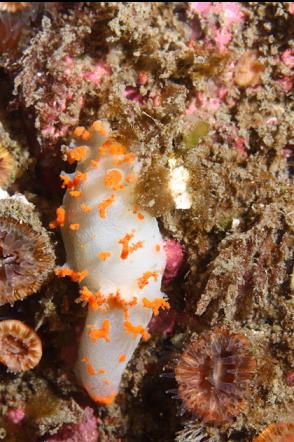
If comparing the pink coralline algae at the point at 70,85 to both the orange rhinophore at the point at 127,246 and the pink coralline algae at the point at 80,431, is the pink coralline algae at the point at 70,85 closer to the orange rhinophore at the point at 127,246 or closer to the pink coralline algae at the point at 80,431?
the orange rhinophore at the point at 127,246

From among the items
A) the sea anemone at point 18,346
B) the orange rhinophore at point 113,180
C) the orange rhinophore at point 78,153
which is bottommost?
the sea anemone at point 18,346

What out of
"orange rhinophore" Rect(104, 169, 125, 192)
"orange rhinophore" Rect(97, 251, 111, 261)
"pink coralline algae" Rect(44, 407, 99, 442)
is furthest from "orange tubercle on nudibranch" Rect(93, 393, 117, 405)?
"orange rhinophore" Rect(104, 169, 125, 192)

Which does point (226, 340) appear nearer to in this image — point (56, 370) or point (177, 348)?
point (177, 348)

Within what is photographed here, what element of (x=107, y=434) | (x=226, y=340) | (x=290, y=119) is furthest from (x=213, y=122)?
(x=107, y=434)

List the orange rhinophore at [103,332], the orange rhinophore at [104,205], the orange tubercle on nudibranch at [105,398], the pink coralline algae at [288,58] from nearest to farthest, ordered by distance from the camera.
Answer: the orange rhinophore at [104,205], the orange rhinophore at [103,332], the pink coralline algae at [288,58], the orange tubercle on nudibranch at [105,398]

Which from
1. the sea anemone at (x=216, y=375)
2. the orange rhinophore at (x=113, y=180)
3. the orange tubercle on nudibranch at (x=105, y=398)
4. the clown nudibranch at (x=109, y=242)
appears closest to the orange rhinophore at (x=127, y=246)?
the clown nudibranch at (x=109, y=242)

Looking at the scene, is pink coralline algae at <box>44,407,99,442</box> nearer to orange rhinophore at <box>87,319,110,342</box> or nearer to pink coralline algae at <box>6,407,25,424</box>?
pink coralline algae at <box>6,407,25,424</box>

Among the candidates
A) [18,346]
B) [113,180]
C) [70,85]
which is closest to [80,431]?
[18,346]
